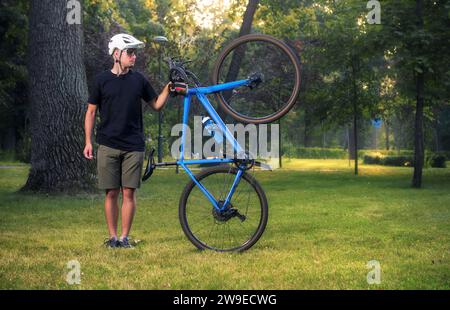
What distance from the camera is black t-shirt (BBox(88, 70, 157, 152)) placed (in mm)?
6730

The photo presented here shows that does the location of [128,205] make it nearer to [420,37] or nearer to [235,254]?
[235,254]

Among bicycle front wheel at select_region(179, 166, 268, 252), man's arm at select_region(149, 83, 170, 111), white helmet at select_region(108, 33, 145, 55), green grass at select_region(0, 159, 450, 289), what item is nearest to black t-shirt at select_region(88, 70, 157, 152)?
man's arm at select_region(149, 83, 170, 111)

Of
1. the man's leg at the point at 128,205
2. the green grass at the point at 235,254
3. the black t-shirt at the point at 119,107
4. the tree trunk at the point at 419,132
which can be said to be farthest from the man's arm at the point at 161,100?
the tree trunk at the point at 419,132

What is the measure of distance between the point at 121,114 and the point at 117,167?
62cm

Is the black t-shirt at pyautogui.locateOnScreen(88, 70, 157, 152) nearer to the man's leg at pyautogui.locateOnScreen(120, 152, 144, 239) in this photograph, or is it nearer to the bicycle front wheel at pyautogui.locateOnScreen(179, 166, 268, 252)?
the man's leg at pyautogui.locateOnScreen(120, 152, 144, 239)

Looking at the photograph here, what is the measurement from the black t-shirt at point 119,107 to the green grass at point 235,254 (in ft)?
3.99

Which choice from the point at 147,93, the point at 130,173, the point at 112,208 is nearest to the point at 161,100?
the point at 147,93

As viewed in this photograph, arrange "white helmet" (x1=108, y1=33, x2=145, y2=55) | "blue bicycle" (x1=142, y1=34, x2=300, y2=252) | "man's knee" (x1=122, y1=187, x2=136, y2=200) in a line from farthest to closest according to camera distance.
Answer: "man's knee" (x1=122, y1=187, x2=136, y2=200)
"white helmet" (x1=108, y1=33, x2=145, y2=55)
"blue bicycle" (x1=142, y1=34, x2=300, y2=252)

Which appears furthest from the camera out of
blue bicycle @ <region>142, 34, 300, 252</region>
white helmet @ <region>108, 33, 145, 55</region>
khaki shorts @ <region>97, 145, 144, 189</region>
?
khaki shorts @ <region>97, 145, 144, 189</region>

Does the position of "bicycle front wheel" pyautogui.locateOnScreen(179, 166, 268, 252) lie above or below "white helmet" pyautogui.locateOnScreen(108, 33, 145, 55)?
below

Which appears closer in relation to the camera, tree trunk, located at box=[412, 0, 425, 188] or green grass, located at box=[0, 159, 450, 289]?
green grass, located at box=[0, 159, 450, 289]

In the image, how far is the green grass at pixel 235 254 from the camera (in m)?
5.54

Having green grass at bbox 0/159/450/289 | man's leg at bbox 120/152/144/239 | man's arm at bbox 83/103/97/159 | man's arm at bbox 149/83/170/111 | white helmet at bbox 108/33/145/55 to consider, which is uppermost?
white helmet at bbox 108/33/145/55
